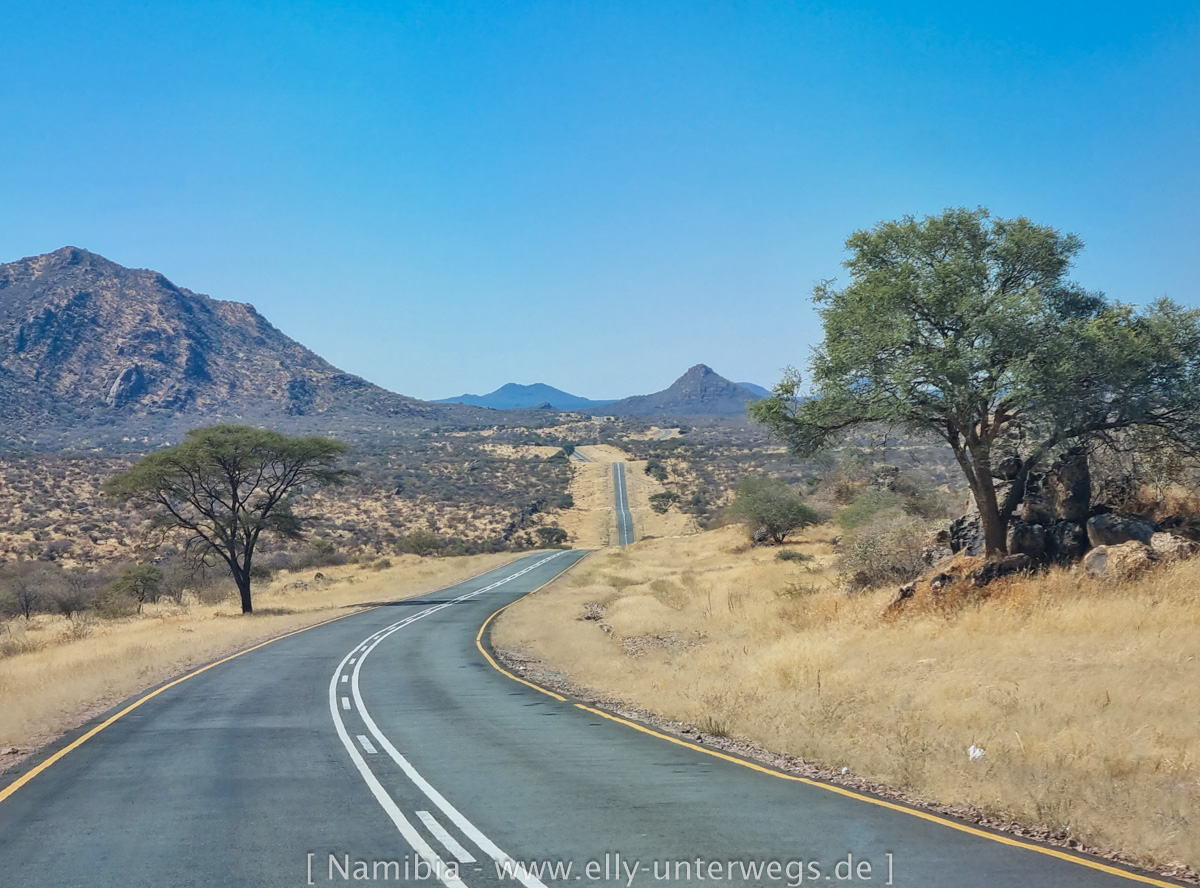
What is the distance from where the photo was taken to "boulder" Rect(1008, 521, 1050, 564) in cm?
2018

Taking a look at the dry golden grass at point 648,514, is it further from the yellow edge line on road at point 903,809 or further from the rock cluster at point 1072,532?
the yellow edge line on road at point 903,809

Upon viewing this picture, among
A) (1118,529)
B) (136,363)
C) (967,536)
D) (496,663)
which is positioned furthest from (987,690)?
(136,363)

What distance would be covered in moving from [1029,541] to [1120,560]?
2.86 metres

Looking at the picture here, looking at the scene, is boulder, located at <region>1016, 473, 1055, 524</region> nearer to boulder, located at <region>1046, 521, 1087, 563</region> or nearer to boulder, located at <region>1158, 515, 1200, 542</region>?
boulder, located at <region>1046, 521, 1087, 563</region>

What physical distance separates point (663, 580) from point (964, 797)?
3431 cm

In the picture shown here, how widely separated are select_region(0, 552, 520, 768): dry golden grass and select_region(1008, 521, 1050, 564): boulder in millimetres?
19611

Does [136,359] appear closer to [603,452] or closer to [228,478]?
[603,452]

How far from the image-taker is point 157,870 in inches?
277

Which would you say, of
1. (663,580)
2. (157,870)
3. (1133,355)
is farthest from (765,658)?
(663,580)

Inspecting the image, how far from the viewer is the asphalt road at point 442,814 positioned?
6.84 m

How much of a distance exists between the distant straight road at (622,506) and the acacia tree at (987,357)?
181 ft

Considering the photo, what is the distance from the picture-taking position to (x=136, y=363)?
158 m

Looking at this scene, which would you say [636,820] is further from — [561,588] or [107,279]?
[107,279]

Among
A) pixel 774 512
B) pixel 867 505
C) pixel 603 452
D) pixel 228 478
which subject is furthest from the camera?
pixel 603 452
